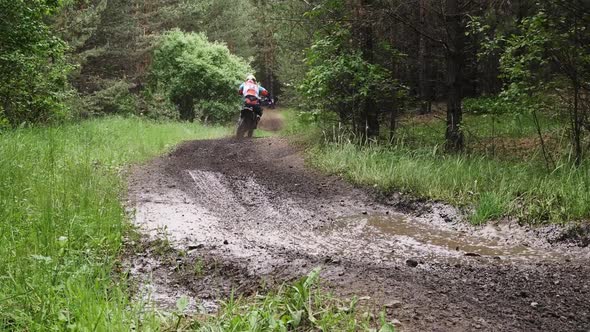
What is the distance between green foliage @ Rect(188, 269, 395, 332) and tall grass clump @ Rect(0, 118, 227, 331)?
1.48ft

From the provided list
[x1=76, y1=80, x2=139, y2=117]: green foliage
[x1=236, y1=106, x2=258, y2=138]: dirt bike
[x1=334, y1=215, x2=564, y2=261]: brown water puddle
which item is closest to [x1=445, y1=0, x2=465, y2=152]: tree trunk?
[x1=334, y1=215, x2=564, y2=261]: brown water puddle

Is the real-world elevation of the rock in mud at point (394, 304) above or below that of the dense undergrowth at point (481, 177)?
above

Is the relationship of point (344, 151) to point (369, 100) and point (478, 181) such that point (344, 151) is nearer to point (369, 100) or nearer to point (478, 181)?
point (369, 100)

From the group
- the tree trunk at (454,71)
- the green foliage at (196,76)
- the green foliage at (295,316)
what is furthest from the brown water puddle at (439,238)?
the green foliage at (196,76)

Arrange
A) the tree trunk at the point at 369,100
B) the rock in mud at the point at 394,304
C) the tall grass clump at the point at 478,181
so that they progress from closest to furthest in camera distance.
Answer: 1. the rock in mud at the point at 394,304
2. the tall grass clump at the point at 478,181
3. the tree trunk at the point at 369,100

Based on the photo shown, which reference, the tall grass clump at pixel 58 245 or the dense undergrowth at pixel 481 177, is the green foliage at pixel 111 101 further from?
the dense undergrowth at pixel 481 177

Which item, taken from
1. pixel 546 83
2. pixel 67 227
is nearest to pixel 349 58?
pixel 546 83

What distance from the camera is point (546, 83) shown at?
6.90 metres

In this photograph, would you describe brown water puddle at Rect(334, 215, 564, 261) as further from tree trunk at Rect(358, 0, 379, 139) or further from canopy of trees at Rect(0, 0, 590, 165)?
tree trunk at Rect(358, 0, 379, 139)

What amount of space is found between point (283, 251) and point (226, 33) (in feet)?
110

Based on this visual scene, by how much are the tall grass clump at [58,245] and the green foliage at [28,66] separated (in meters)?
3.07

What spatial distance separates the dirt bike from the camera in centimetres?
1578

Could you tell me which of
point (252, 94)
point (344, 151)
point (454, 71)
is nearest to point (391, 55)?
point (454, 71)

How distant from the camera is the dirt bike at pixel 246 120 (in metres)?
15.8
